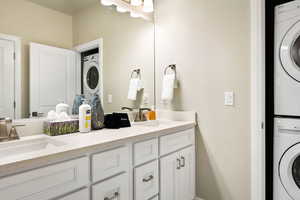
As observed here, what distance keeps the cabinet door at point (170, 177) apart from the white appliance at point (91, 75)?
87 cm

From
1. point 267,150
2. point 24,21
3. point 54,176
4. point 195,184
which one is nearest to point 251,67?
point 267,150

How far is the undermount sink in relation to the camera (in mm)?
1186

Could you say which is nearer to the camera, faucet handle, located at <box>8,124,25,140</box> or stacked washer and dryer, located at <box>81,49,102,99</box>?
faucet handle, located at <box>8,124,25,140</box>

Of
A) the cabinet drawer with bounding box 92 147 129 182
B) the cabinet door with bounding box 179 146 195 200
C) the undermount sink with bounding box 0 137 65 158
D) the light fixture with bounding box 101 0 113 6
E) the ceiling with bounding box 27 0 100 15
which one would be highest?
A: the light fixture with bounding box 101 0 113 6

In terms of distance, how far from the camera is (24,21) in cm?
139

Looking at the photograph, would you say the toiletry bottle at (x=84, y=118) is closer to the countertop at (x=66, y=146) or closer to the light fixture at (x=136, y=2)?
the countertop at (x=66, y=146)

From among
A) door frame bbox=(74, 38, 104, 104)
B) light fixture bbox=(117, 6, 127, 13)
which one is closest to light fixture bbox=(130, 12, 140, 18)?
light fixture bbox=(117, 6, 127, 13)

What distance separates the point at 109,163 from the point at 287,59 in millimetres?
1724

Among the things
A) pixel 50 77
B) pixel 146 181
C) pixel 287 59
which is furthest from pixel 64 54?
Result: pixel 287 59

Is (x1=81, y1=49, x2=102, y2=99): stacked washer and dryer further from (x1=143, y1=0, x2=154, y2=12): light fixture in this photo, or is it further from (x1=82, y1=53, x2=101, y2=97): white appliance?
(x1=143, y1=0, x2=154, y2=12): light fixture

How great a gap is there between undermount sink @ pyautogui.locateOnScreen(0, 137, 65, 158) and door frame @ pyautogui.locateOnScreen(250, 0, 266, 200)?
153cm

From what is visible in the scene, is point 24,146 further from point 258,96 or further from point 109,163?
point 258,96

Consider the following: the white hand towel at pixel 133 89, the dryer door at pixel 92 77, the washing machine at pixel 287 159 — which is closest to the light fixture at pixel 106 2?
the dryer door at pixel 92 77

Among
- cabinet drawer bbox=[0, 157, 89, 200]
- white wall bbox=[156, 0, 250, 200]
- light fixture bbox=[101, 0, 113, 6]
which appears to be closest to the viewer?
cabinet drawer bbox=[0, 157, 89, 200]
